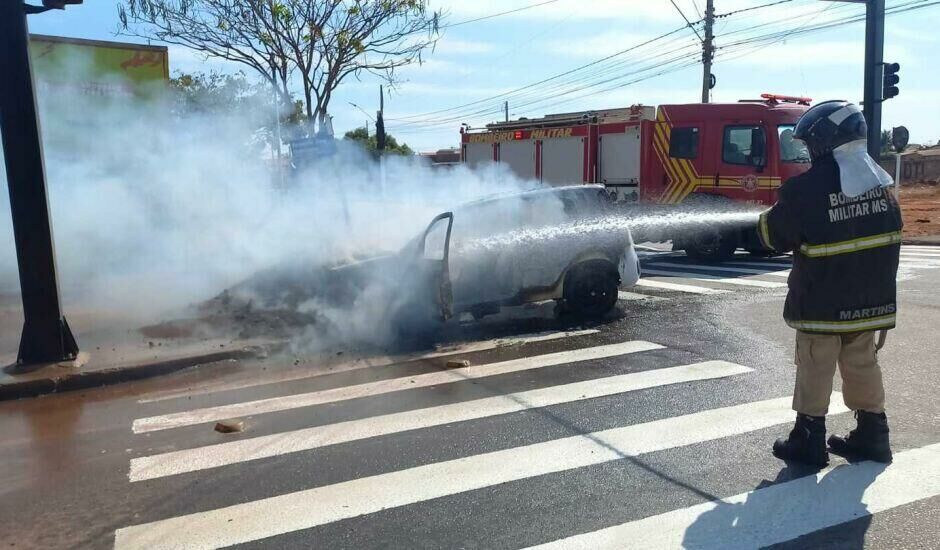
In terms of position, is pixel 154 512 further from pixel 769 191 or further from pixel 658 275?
pixel 769 191

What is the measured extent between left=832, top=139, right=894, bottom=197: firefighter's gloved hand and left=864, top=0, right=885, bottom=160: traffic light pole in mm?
12373

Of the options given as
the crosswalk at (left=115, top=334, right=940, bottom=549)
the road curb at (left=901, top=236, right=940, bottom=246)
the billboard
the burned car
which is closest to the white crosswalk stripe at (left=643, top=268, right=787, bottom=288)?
the burned car

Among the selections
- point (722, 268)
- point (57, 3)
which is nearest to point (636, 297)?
point (722, 268)

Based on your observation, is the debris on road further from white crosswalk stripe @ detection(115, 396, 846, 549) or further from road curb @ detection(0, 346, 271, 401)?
road curb @ detection(0, 346, 271, 401)

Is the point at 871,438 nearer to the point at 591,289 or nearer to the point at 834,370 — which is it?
the point at 834,370

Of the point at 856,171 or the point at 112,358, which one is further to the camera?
the point at 112,358

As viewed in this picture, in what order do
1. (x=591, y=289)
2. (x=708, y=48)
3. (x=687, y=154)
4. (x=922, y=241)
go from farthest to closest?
(x=708, y=48) < (x=922, y=241) < (x=687, y=154) < (x=591, y=289)

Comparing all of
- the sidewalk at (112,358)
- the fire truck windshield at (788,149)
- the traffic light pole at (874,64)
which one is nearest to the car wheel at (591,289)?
the sidewalk at (112,358)

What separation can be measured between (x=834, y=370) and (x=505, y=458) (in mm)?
1911

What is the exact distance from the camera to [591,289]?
8.76 meters

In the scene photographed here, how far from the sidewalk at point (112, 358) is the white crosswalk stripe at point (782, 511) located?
15.8ft

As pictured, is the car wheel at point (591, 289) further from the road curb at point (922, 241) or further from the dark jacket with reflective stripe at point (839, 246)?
the road curb at point (922, 241)

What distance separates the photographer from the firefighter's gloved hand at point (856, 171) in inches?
156

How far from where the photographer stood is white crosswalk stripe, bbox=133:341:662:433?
5.62 m
